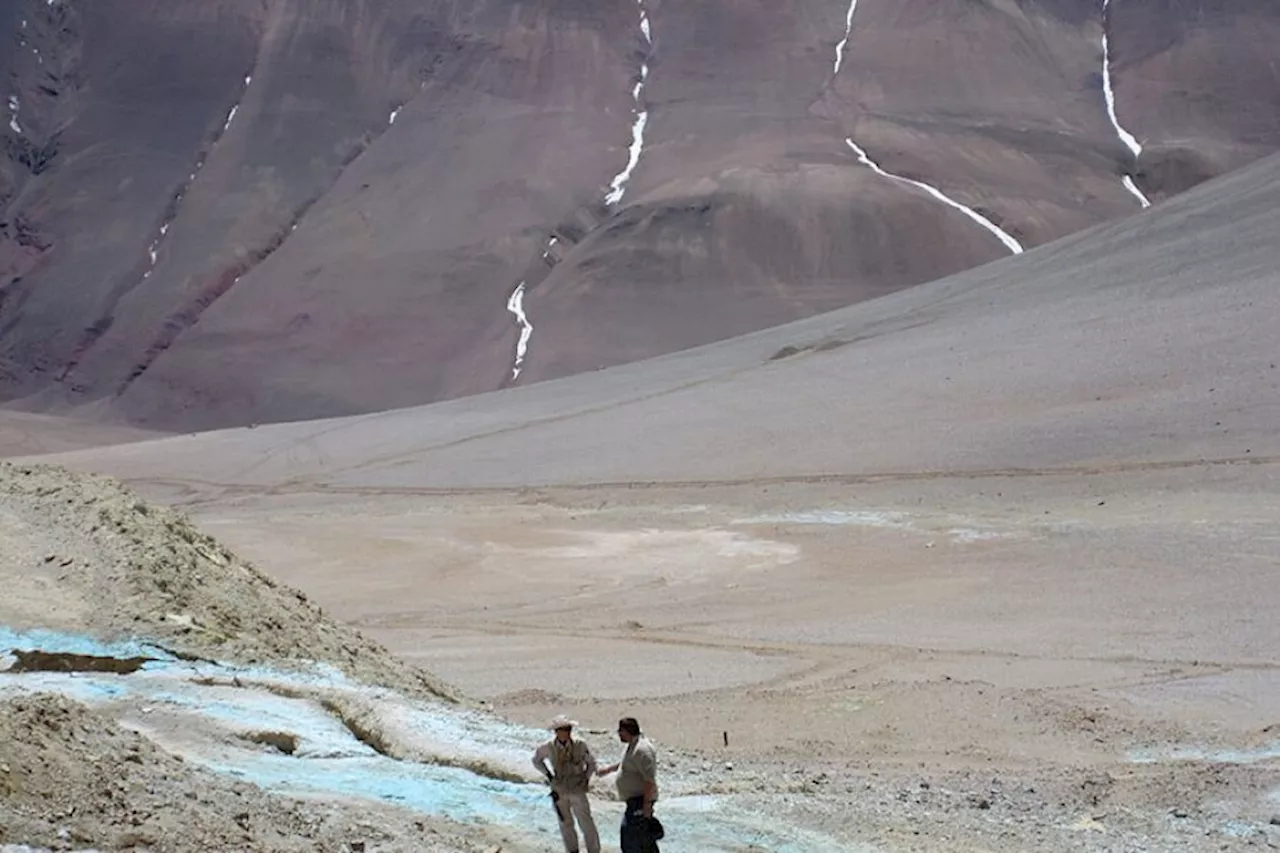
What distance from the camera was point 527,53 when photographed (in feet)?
265

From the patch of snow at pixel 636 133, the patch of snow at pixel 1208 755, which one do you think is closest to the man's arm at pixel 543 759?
the patch of snow at pixel 1208 755

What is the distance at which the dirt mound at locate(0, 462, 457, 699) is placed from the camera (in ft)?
35.2

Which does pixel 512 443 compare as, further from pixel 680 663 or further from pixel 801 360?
pixel 680 663

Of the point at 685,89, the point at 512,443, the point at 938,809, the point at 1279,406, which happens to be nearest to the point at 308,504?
the point at 512,443

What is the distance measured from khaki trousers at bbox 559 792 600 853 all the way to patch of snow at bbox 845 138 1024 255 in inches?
2182

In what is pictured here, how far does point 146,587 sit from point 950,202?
56754 mm

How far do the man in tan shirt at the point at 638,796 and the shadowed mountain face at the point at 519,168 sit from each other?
5069cm

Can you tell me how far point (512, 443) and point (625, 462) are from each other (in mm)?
4921

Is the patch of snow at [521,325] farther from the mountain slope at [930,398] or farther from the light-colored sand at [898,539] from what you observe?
the light-colored sand at [898,539]

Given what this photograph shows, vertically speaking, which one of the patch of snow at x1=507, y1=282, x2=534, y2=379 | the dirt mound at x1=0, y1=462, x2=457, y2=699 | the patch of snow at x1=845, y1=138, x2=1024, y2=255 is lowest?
the dirt mound at x1=0, y1=462, x2=457, y2=699

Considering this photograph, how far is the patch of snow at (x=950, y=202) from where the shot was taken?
62.5m

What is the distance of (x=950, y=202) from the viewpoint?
64812 mm

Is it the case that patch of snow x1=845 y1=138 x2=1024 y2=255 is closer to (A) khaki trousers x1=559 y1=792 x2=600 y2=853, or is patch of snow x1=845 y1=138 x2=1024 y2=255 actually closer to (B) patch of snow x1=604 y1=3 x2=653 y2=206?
(B) patch of snow x1=604 y1=3 x2=653 y2=206

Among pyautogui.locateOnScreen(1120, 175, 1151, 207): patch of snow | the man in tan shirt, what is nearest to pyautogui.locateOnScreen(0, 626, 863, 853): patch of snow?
the man in tan shirt
